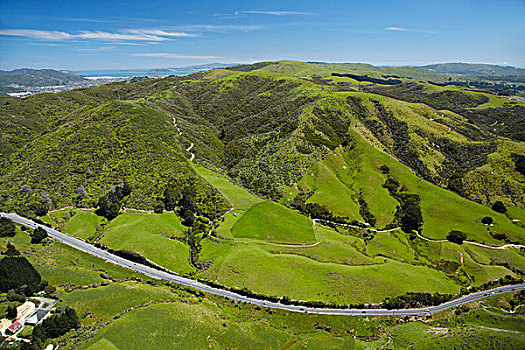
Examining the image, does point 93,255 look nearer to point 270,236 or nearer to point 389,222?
point 270,236

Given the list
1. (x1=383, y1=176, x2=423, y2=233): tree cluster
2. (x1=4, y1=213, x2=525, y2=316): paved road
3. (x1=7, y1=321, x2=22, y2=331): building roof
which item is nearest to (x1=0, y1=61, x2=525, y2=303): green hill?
(x1=383, y1=176, x2=423, y2=233): tree cluster

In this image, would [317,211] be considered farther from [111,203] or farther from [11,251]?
[11,251]

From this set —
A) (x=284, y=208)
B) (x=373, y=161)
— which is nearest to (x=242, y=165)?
(x=284, y=208)

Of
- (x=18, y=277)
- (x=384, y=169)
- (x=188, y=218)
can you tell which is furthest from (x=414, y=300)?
(x=18, y=277)

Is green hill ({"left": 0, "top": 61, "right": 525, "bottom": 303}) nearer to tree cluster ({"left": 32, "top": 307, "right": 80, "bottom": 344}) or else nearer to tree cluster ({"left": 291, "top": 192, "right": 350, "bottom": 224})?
tree cluster ({"left": 291, "top": 192, "right": 350, "bottom": 224})

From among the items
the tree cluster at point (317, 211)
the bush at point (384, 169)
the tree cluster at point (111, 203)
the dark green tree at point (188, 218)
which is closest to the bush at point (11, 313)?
the tree cluster at point (111, 203)

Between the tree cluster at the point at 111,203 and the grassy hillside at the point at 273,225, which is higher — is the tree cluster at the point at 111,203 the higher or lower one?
the higher one

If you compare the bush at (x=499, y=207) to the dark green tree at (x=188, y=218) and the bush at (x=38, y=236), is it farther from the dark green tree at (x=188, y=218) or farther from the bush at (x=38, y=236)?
→ the bush at (x=38, y=236)
